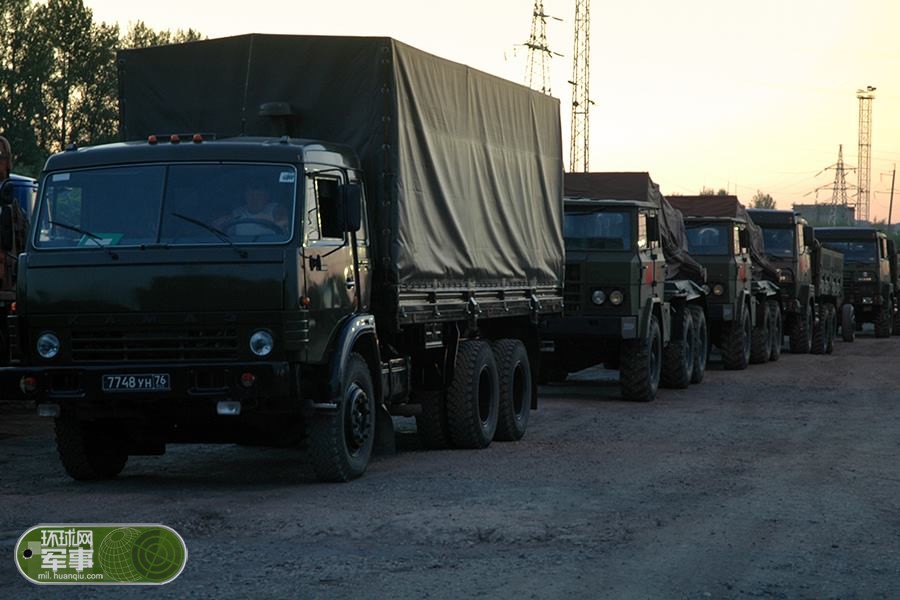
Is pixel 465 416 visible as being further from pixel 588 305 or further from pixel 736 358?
pixel 736 358

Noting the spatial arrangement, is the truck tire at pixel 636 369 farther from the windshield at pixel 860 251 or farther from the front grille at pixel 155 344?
the windshield at pixel 860 251

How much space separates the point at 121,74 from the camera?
12.3m

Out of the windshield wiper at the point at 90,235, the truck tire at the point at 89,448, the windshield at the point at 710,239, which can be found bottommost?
the truck tire at the point at 89,448

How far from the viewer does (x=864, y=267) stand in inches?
1497

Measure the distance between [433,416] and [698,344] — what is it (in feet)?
31.6

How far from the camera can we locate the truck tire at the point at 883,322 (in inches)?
1539

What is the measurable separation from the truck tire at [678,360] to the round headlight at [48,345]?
38.8 feet

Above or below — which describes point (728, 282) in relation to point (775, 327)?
above

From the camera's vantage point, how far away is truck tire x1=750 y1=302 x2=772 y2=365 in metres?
26.6

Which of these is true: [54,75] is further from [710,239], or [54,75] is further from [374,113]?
[374,113]

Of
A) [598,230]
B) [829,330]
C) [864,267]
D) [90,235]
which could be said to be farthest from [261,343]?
[864,267]
